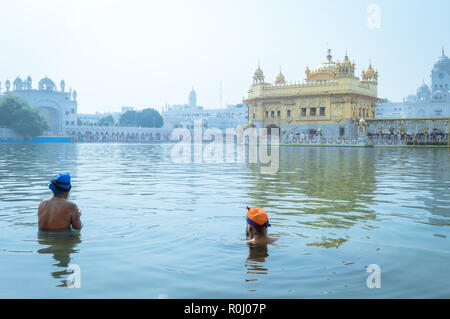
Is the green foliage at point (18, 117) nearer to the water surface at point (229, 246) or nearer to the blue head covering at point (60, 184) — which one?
the water surface at point (229, 246)

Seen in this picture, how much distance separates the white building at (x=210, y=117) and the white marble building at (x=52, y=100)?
37289mm

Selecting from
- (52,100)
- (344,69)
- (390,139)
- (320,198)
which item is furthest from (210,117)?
(320,198)

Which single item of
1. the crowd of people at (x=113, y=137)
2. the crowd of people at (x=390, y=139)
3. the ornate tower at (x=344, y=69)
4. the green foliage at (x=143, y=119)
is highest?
the ornate tower at (x=344, y=69)

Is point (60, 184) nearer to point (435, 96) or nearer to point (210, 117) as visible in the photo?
point (435, 96)

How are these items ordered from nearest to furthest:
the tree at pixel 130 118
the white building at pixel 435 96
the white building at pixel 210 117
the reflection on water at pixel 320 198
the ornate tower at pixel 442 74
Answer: the reflection on water at pixel 320 198 < the white building at pixel 435 96 < the ornate tower at pixel 442 74 < the tree at pixel 130 118 < the white building at pixel 210 117

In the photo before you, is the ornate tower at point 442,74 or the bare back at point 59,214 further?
the ornate tower at point 442,74

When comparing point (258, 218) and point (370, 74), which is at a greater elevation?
point (370, 74)

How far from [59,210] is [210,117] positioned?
115156mm

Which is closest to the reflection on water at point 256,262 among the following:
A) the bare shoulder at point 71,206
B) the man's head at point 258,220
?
the man's head at point 258,220

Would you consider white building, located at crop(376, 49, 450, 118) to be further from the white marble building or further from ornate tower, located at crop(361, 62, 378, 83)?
the white marble building

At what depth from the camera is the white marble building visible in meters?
72.0

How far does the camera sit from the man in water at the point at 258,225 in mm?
4316

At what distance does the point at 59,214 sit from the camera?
4.76 m
